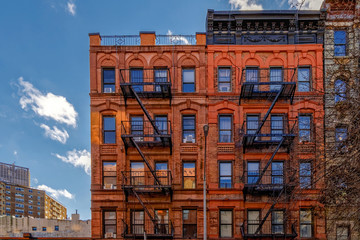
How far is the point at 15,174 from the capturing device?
133 m

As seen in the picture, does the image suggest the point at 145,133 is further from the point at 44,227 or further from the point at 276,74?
the point at 44,227

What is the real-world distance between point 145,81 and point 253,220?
10.9 metres

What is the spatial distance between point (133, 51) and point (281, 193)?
12628 mm

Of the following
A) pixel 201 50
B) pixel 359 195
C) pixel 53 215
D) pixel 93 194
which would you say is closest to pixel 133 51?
pixel 201 50

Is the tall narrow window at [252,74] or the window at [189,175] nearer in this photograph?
the window at [189,175]

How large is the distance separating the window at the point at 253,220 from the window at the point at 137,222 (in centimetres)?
657

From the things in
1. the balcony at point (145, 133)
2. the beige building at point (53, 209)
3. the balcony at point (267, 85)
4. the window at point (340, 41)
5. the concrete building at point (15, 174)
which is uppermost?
the window at point (340, 41)

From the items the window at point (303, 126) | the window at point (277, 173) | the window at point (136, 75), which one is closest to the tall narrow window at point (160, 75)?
the window at point (136, 75)

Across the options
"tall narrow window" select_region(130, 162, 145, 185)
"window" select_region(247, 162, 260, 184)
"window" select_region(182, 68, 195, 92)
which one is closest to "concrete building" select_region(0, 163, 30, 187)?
"tall narrow window" select_region(130, 162, 145, 185)

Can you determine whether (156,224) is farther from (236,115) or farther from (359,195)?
(359,195)

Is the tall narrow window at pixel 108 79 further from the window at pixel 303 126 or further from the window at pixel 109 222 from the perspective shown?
the window at pixel 303 126

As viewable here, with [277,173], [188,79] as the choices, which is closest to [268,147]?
[277,173]

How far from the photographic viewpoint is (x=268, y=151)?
1755 centimetres

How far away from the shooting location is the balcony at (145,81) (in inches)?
687
